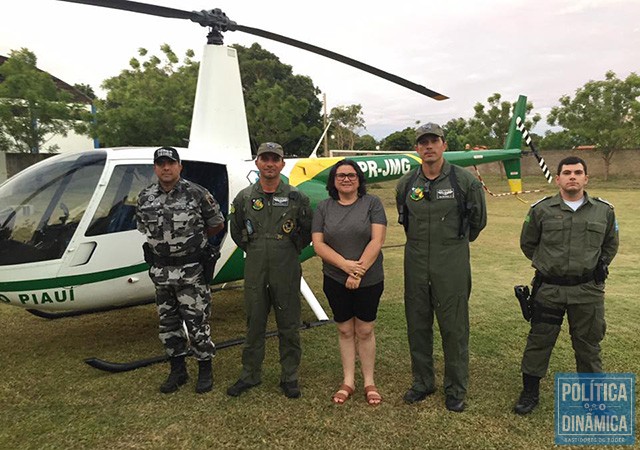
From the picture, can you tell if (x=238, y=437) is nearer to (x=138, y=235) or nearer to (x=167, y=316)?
(x=167, y=316)

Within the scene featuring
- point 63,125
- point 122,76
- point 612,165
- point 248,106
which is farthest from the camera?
point 612,165

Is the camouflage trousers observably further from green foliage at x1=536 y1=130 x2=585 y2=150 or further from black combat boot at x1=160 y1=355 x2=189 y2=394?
green foliage at x1=536 y1=130 x2=585 y2=150

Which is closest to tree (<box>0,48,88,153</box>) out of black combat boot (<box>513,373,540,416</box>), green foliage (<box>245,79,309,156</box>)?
green foliage (<box>245,79,309,156</box>)

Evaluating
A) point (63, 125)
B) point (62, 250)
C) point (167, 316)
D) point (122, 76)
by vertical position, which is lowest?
point (167, 316)

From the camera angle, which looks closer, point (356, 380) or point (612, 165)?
point (356, 380)

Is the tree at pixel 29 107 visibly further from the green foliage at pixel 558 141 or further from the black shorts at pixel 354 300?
the green foliage at pixel 558 141

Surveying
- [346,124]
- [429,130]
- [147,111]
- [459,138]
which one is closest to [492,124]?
[459,138]

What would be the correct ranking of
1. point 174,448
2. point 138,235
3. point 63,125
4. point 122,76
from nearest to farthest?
point 174,448, point 138,235, point 63,125, point 122,76

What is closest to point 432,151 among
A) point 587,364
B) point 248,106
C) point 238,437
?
point 587,364

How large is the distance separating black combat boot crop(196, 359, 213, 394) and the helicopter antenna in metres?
2.71

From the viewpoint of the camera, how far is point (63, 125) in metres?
18.0

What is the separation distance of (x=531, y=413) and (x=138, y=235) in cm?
313

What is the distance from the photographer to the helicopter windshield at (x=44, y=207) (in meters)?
3.26

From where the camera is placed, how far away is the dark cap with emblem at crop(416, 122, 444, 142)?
291 cm
